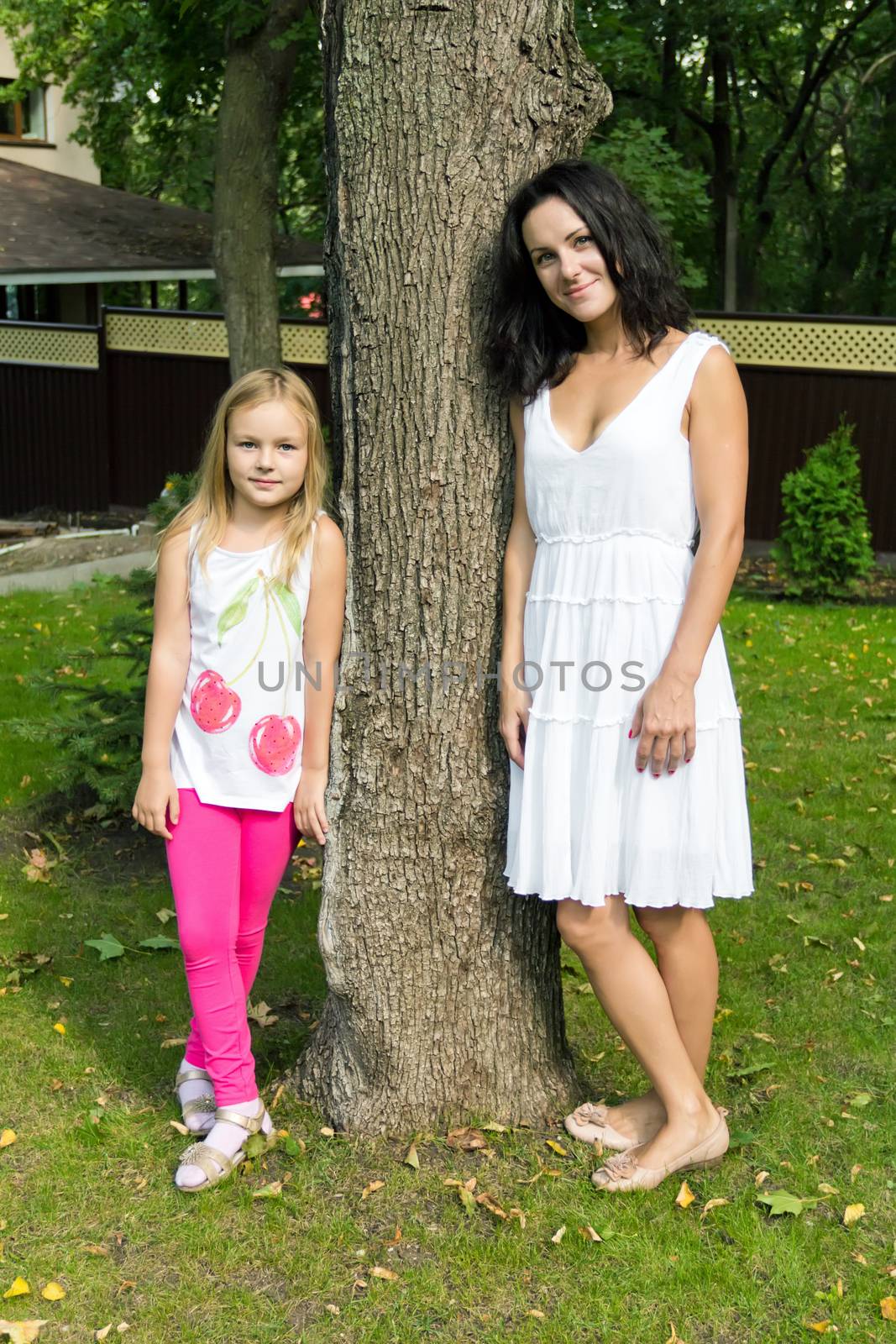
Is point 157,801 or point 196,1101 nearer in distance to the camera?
point 157,801

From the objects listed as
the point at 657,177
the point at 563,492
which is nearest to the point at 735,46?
the point at 657,177

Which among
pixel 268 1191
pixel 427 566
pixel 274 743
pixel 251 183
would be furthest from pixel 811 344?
pixel 268 1191

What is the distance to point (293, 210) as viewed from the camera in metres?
25.8

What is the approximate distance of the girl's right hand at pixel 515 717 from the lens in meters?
2.84

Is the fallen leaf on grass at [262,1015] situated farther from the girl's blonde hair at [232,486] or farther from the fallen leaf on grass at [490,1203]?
the girl's blonde hair at [232,486]

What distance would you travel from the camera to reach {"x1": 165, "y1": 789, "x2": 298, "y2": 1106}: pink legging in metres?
2.87

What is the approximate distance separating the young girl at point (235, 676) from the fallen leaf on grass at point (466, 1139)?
19.9 inches

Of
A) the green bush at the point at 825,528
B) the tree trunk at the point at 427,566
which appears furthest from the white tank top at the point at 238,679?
the green bush at the point at 825,528

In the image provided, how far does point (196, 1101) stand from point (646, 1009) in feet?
3.72

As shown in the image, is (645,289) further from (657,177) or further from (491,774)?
(657,177)

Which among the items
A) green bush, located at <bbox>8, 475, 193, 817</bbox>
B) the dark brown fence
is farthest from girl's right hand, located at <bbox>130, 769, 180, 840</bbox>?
the dark brown fence

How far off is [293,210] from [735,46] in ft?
33.4

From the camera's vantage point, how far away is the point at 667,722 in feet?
8.57

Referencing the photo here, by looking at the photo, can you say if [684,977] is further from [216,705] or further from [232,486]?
[232,486]
